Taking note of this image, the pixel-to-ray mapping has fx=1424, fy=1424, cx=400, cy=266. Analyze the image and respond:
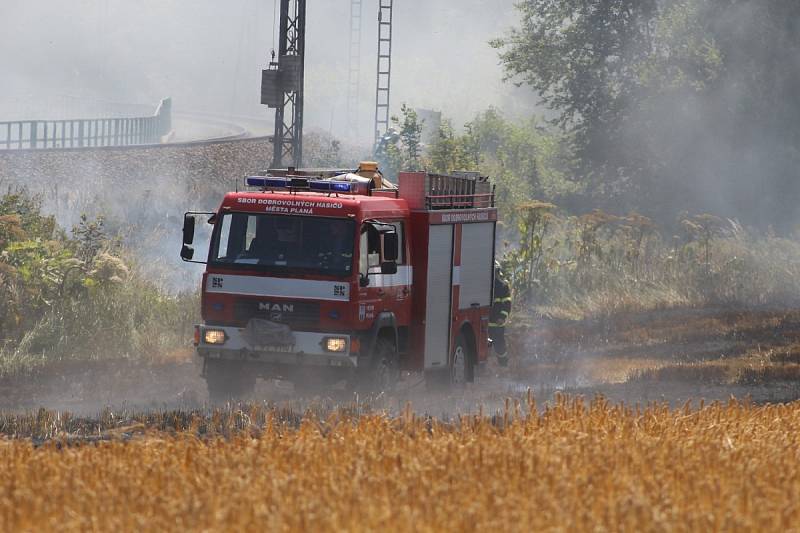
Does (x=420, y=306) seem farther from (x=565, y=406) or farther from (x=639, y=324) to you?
(x=639, y=324)

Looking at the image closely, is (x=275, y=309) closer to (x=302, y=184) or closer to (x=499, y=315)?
(x=302, y=184)

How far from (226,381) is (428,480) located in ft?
29.8

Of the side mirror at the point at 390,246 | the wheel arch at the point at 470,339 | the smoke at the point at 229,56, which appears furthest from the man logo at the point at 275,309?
the smoke at the point at 229,56

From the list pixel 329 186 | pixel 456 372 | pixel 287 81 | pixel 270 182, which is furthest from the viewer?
pixel 287 81

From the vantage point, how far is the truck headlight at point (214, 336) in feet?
53.2

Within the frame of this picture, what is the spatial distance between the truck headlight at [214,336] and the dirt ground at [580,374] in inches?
28.7

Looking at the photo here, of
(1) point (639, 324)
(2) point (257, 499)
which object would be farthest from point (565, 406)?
(1) point (639, 324)

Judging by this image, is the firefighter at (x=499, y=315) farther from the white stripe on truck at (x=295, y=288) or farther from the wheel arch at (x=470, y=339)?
the white stripe on truck at (x=295, y=288)

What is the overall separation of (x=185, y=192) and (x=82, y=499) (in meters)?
30.1

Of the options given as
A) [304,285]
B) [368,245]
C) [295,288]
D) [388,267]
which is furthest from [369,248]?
[295,288]

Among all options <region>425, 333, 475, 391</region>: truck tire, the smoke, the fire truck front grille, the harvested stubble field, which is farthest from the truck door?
the smoke

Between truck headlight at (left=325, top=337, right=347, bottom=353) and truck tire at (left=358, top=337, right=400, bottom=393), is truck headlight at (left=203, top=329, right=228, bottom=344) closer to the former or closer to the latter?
truck headlight at (left=325, top=337, right=347, bottom=353)

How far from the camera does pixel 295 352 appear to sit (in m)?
16.0

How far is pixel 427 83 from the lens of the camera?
10306 cm
